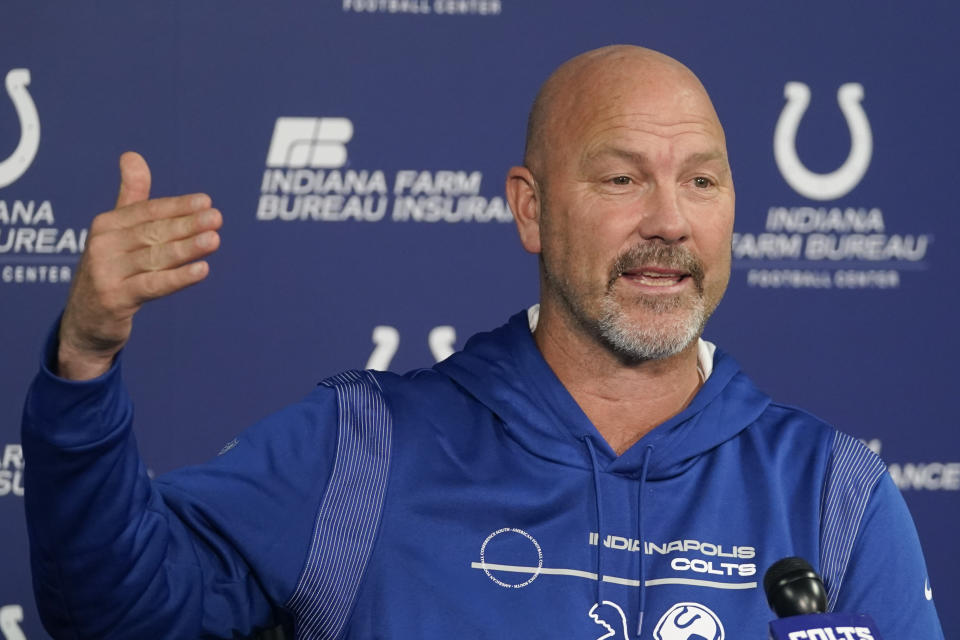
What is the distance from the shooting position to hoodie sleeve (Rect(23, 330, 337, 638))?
4.17ft

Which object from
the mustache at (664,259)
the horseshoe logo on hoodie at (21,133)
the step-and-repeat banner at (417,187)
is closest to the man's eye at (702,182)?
the mustache at (664,259)

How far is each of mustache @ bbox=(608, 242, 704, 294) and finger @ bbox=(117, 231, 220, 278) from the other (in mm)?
678

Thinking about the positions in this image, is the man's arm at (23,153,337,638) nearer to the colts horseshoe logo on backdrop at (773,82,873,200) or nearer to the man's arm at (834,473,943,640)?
the man's arm at (834,473,943,640)

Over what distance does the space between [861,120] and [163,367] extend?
66.4 inches

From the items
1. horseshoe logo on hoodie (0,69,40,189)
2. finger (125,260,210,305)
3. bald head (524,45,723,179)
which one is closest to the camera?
finger (125,260,210,305)

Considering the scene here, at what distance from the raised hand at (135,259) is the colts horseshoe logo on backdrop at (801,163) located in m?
2.08

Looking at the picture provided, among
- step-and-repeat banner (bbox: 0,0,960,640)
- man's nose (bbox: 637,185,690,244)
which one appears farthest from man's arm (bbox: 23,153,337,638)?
step-and-repeat banner (bbox: 0,0,960,640)

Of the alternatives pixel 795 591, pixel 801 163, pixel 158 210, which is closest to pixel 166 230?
pixel 158 210

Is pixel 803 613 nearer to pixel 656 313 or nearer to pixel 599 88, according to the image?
pixel 656 313

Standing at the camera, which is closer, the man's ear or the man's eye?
the man's eye

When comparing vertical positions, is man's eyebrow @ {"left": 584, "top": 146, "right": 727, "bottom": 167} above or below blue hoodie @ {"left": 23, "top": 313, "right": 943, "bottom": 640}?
above

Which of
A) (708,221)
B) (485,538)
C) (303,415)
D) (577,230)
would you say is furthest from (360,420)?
(708,221)

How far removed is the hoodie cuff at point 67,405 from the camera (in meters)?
1.24

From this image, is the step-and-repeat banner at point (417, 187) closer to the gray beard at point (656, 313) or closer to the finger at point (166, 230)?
the gray beard at point (656, 313)
